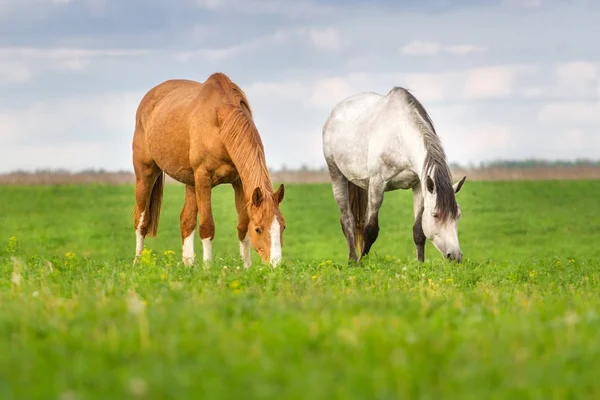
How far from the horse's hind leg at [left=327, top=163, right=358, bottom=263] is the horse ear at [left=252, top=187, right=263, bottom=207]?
459 cm

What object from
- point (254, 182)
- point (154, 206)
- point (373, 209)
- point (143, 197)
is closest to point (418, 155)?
point (373, 209)

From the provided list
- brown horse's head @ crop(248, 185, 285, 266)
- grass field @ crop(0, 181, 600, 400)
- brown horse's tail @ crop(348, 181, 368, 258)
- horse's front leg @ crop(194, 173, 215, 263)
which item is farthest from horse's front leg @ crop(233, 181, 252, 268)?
brown horse's tail @ crop(348, 181, 368, 258)

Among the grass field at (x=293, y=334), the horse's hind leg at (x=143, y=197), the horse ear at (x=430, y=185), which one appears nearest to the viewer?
the grass field at (x=293, y=334)

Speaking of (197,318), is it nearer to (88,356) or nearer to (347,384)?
(88,356)

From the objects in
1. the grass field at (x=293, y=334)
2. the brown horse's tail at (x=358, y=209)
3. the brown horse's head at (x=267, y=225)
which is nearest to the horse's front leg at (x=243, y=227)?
the grass field at (x=293, y=334)

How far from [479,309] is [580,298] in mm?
2370

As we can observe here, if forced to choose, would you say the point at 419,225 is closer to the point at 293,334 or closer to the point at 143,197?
the point at 143,197

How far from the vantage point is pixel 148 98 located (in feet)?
54.1

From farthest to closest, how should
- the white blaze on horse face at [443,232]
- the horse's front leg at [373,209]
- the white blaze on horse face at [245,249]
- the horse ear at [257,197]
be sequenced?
the horse's front leg at [373,209] → the white blaze on horse face at [245,249] → the white blaze on horse face at [443,232] → the horse ear at [257,197]

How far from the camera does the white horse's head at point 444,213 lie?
13133 mm

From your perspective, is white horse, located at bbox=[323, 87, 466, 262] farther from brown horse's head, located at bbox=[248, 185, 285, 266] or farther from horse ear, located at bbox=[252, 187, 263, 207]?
horse ear, located at bbox=[252, 187, 263, 207]

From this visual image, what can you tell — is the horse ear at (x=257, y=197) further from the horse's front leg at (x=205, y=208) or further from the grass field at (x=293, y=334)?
the horse's front leg at (x=205, y=208)

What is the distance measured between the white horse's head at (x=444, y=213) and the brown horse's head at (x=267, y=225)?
2.67 m

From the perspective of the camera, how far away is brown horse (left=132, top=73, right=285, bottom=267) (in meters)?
11.7
